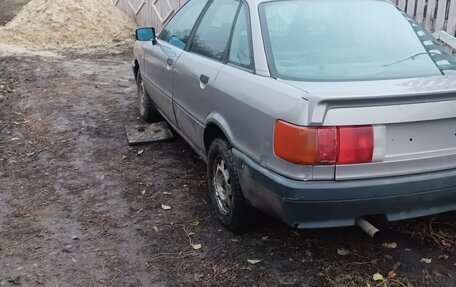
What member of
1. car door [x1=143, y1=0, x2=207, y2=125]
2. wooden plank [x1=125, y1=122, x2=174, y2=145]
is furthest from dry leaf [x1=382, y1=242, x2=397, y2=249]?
wooden plank [x1=125, y1=122, x2=174, y2=145]

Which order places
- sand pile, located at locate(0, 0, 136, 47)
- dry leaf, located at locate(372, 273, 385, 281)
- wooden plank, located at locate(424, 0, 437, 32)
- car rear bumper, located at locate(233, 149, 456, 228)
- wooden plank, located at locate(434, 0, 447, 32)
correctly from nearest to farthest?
car rear bumper, located at locate(233, 149, 456, 228) < dry leaf, located at locate(372, 273, 385, 281) < wooden plank, located at locate(434, 0, 447, 32) < wooden plank, located at locate(424, 0, 437, 32) < sand pile, located at locate(0, 0, 136, 47)

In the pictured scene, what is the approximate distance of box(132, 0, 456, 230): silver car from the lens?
2904 mm

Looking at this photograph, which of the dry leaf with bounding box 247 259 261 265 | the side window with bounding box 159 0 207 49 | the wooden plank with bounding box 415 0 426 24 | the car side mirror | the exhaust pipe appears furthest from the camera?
the wooden plank with bounding box 415 0 426 24

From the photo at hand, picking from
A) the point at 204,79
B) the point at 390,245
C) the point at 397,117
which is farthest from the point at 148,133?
the point at 397,117

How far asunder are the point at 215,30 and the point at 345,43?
3.79 ft

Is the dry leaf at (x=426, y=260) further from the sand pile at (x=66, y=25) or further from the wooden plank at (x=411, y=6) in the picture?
the sand pile at (x=66, y=25)

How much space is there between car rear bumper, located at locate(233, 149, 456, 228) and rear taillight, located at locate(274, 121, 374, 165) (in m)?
0.14

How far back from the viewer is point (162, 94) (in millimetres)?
5309

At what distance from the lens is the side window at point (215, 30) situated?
4.07 metres

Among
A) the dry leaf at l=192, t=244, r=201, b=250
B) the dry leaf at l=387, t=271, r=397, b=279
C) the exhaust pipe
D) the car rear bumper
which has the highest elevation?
the car rear bumper

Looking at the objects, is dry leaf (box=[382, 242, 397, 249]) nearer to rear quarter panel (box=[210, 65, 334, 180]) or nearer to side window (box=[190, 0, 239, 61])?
rear quarter panel (box=[210, 65, 334, 180])

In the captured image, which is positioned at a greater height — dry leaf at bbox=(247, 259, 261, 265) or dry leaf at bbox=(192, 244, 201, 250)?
dry leaf at bbox=(247, 259, 261, 265)

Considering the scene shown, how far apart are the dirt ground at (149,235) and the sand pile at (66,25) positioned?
7457mm

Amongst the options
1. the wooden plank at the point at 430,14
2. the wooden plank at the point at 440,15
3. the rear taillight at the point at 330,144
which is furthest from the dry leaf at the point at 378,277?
the wooden plank at the point at 430,14
